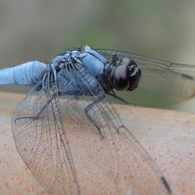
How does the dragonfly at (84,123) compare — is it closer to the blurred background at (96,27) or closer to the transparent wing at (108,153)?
the transparent wing at (108,153)

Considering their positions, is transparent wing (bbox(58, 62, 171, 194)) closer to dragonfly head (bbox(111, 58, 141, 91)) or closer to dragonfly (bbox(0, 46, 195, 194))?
dragonfly (bbox(0, 46, 195, 194))

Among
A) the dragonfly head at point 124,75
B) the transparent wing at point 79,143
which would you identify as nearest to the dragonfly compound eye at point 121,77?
the dragonfly head at point 124,75

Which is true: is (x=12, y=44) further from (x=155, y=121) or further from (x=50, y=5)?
(x=155, y=121)

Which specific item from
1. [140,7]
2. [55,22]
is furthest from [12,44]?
[140,7]

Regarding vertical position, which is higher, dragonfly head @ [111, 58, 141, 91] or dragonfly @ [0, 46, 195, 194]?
dragonfly head @ [111, 58, 141, 91]

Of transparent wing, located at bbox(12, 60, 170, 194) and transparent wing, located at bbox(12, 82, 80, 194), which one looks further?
transparent wing, located at bbox(12, 82, 80, 194)

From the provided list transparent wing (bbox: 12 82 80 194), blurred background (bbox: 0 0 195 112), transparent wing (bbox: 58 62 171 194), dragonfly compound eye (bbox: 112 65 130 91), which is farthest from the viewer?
blurred background (bbox: 0 0 195 112)

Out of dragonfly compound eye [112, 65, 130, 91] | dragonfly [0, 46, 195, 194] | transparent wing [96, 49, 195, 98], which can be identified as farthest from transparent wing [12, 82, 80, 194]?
transparent wing [96, 49, 195, 98]
